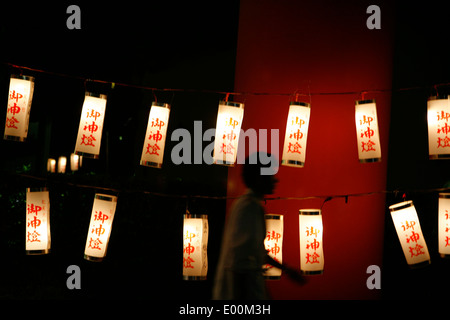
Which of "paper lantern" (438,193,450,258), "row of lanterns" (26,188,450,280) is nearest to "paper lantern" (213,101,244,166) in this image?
"row of lanterns" (26,188,450,280)

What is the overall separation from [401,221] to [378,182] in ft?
3.65

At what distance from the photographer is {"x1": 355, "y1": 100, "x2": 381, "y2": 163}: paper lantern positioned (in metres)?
5.46

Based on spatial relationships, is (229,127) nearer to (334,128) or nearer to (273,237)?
(273,237)

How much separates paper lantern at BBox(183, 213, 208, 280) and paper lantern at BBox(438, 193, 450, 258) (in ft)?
10.5

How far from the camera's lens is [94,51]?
12.7 meters

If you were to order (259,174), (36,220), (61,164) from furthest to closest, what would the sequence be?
(61,164) → (36,220) → (259,174)

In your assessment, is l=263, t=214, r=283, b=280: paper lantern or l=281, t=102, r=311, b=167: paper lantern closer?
l=281, t=102, r=311, b=167: paper lantern

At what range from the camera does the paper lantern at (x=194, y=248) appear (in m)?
5.81

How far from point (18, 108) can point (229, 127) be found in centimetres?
300

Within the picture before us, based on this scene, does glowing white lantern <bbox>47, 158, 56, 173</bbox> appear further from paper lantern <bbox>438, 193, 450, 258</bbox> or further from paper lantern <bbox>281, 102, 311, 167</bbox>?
paper lantern <bbox>438, 193, 450, 258</bbox>

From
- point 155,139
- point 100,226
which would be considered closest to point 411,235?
point 155,139

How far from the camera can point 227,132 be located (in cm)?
574

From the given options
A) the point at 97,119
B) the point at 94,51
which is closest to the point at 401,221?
the point at 97,119

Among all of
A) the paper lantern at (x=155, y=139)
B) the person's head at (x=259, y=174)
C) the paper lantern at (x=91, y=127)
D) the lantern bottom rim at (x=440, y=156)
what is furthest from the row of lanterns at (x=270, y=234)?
the person's head at (x=259, y=174)
